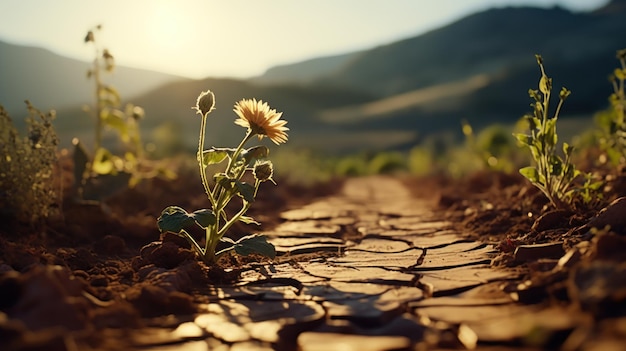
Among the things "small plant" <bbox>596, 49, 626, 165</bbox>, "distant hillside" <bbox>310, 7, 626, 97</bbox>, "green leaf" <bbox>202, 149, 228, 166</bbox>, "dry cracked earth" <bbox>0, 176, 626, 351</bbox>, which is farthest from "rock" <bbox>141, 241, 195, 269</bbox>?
"distant hillside" <bbox>310, 7, 626, 97</bbox>

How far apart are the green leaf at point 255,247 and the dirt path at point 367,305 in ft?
0.40

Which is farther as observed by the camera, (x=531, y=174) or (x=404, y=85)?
(x=404, y=85)

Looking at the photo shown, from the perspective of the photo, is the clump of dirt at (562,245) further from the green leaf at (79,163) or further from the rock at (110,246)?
the green leaf at (79,163)

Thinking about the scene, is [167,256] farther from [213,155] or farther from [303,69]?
[303,69]

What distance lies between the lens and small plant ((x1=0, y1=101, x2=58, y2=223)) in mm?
3781

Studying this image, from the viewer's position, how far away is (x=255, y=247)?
307cm

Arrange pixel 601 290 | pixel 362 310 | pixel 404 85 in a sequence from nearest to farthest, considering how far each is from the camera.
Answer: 1. pixel 601 290
2. pixel 362 310
3. pixel 404 85

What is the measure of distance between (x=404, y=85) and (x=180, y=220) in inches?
3661

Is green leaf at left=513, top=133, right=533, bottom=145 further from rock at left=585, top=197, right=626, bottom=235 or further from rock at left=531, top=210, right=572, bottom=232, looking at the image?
rock at left=585, top=197, right=626, bottom=235

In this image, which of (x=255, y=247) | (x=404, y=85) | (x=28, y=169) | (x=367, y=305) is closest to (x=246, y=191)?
(x=255, y=247)

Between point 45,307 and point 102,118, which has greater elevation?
point 102,118

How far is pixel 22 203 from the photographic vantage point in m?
3.76

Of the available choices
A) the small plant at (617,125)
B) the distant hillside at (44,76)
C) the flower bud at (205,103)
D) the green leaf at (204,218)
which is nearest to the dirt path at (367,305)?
the green leaf at (204,218)

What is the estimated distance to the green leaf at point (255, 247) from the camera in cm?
304
